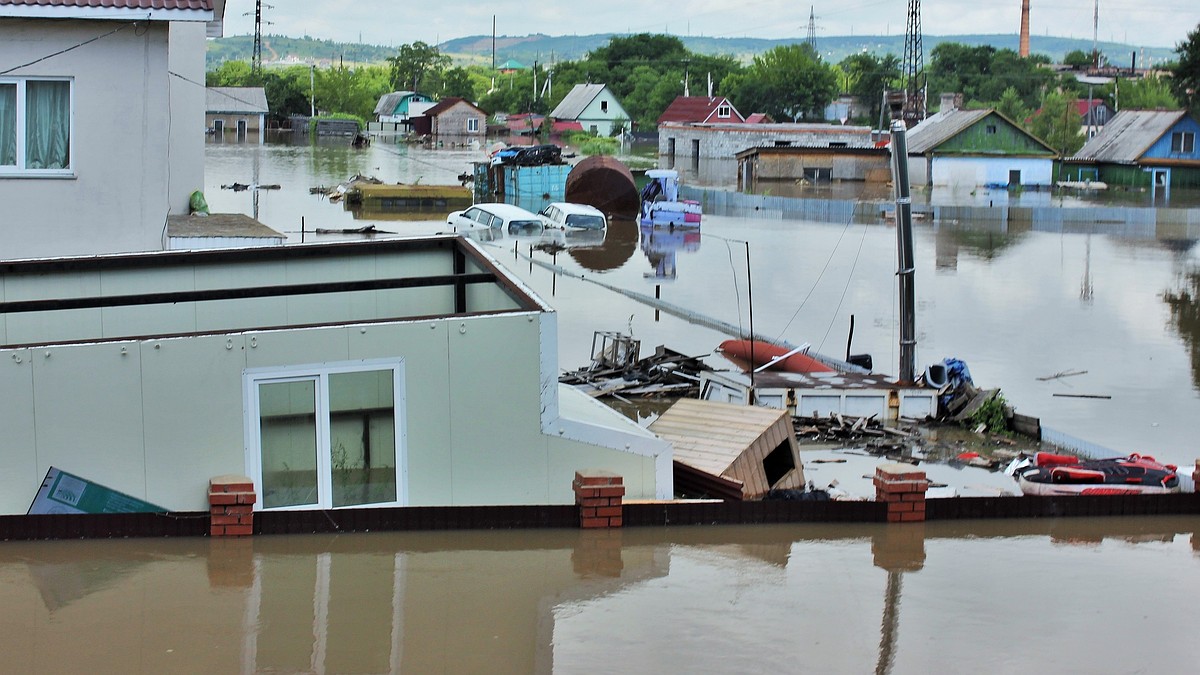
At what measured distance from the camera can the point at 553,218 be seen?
53.6 meters

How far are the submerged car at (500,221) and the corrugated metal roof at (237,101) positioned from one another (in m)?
72.6

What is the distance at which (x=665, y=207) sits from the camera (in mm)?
57625

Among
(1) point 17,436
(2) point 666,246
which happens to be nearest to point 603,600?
(1) point 17,436

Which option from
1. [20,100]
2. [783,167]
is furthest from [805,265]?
[783,167]

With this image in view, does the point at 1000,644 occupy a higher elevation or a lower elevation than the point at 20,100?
lower

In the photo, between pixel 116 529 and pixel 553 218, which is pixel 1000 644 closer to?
pixel 116 529

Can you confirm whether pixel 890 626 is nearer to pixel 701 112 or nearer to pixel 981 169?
pixel 981 169

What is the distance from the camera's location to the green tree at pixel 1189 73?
294ft

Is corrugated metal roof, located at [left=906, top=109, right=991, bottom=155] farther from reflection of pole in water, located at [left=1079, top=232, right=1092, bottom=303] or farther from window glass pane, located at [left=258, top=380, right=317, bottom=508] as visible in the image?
window glass pane, located at [left=258, top=380, right=317, bottom=508]

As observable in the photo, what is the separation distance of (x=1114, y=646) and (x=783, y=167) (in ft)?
Result: 268

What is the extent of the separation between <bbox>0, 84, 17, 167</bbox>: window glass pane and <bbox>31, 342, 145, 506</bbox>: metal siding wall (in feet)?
24.9

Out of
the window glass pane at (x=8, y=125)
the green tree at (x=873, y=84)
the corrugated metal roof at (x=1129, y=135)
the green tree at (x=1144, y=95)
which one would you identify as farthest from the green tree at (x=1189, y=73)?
the window glass pane at (x=8, y=125)

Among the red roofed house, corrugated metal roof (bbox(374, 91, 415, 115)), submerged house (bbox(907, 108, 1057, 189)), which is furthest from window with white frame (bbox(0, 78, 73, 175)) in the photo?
corrugated metal roof (bbox(374, 91, 415, 115))

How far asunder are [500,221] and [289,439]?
40.3 meters
